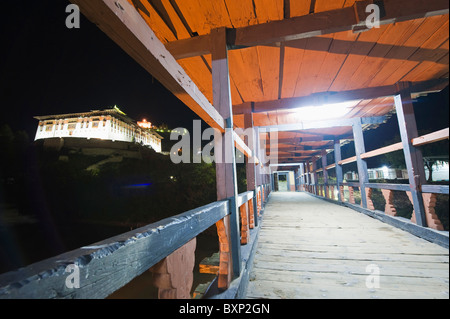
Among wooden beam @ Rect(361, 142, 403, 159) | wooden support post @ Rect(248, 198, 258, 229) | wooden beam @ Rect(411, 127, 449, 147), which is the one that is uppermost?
wooden beam @ Rect(361, 142, 403, 159)

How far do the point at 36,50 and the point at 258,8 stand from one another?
5701cm

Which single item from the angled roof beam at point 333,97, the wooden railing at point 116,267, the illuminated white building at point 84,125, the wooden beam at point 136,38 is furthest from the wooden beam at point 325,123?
the illuminated white building at point 84,125

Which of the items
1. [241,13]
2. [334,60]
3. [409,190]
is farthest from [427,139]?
A: [241,13]

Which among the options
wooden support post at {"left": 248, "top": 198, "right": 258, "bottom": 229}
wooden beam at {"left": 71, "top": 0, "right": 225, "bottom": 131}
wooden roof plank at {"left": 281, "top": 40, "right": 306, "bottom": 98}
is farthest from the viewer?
wooden support post at {"left": 248, "top": 198, "right": 258, "bottom": 229}

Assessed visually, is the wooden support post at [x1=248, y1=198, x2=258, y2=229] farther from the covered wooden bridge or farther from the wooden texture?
the wooden texture

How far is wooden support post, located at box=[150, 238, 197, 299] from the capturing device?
32.9 inches

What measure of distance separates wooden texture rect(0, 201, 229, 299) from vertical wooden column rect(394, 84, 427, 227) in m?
3.70

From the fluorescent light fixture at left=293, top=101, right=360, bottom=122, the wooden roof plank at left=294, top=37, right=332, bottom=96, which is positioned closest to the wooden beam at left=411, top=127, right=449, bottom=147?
the wooden roof plank at left=294, top=37, right=332, bottom=96

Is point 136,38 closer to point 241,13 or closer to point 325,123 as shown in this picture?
point 241,13

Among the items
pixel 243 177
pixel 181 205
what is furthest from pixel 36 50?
pixel 243 177

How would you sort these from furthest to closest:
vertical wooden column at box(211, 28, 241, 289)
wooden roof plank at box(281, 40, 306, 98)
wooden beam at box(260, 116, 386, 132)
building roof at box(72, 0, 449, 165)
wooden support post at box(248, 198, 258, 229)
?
wooden beam at box(260, 116, 386, 132)
wooden support post at box(248, 198, 258, 229)
wooden roof plank at box(281, 40, 306, 98)
vertical wooden column at box(211, 28, 241, 289)
building roof at box(72, 0, 449, 165)

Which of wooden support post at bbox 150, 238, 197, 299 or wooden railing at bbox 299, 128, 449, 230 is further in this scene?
wooden railing at bbox 299, 128, 449, 230

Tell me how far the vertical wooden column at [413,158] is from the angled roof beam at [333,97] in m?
0.32

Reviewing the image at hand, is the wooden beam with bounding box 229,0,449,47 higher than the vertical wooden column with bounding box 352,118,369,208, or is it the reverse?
the wooden beam with bounding box 229,0,449,47
